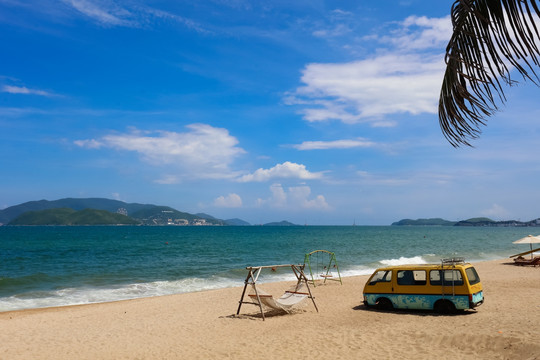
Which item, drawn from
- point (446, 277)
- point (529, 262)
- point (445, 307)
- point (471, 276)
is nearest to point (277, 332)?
point (445, 307)

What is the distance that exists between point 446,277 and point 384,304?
2595mm

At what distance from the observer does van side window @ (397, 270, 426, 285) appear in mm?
15320

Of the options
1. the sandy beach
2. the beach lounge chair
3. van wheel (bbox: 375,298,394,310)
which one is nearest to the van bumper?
the sandy beach

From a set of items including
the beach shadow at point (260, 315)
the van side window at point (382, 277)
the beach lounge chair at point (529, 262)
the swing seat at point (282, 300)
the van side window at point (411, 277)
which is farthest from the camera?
the beach lounge chair at point (529, 262)

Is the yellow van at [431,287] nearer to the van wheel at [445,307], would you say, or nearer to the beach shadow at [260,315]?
the van wheel at [445,307]

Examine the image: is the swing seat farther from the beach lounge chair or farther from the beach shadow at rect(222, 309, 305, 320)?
the beach lounge chair

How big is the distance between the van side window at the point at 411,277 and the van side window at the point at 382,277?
1.28ft

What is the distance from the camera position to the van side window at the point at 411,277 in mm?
15320

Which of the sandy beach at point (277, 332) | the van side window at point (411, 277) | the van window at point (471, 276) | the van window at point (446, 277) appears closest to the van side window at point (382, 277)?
the van side window at point (411, 277)

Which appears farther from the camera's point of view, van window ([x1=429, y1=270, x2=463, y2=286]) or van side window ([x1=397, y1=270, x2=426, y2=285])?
van side window ([x1=397, y1=270, x2=426, y2=285])

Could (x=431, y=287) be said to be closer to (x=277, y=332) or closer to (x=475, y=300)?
(x=475, y=300)

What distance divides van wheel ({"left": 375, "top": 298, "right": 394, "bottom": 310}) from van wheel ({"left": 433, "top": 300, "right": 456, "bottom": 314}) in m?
1.63

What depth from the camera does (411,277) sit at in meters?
15.5

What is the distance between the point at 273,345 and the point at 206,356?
1.93 m
